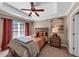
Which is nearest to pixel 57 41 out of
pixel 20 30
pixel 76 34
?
pixel 76 34

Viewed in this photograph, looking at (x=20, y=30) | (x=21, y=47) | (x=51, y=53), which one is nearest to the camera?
(x=21, y=47)

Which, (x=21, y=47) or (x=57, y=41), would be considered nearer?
(x=21, y=47)

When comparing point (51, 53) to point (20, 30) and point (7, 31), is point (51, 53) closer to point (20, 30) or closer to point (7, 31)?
point (20, 30)

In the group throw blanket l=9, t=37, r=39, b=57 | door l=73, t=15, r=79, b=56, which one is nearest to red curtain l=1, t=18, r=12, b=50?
throw blanket l=9, t=37, r=39, b=57

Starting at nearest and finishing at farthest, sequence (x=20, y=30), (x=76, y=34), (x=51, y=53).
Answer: (x=20, y=30) → (x=51, y=53) → (x=76, y=34)

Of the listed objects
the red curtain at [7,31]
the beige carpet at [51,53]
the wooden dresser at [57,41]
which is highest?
the red curtain at [7,31]

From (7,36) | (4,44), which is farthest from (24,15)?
(4,44)

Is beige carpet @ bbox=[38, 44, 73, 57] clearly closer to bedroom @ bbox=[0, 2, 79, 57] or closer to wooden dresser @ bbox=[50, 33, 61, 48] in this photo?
bedroom @ bbox=[0, 2, 79, 57]

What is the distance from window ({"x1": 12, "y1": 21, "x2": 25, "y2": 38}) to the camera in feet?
6.62

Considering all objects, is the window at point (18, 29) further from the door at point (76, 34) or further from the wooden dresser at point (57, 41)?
the door at point (76, 34)

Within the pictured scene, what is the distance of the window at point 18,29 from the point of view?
2.02 m

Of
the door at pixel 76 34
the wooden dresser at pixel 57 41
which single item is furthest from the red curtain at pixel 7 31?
the door at pixel 76 34

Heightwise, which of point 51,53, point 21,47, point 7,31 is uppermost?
point 7,31

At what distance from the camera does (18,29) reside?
6.67 ft
